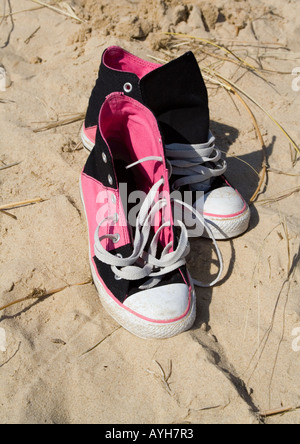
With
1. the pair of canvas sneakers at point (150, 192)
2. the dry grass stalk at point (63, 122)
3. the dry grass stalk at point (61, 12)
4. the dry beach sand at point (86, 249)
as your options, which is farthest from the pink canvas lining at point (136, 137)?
the dry grass stalk at point (61, 12)

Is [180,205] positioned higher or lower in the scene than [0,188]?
higher

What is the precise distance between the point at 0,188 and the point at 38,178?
6.7 inches

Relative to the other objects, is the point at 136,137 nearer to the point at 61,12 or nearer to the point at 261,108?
the point at 261,108

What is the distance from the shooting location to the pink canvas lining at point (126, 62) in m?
1.99

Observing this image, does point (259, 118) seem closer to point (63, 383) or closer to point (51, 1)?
point (51, 1)

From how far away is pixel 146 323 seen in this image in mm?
1514

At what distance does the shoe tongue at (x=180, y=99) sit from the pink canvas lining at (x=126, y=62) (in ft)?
0.58

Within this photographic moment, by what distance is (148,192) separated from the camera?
1889 mm

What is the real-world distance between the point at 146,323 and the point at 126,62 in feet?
3.77

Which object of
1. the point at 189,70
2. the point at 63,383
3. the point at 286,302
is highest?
the point at 189,70

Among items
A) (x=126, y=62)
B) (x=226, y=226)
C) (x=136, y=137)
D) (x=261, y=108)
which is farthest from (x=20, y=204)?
(x=261, y=108)

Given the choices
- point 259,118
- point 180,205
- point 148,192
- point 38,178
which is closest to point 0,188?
point 38,178

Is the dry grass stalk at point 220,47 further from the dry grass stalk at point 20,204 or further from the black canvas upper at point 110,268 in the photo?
the dry grass stalk at point 20,204
